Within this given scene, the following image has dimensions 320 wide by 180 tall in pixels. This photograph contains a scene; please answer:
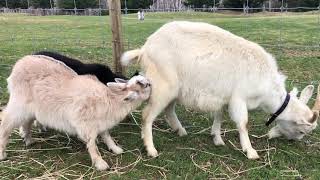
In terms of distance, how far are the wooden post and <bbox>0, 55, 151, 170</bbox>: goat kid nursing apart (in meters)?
1.27

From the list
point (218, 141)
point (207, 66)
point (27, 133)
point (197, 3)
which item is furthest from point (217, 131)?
point (197, 3)

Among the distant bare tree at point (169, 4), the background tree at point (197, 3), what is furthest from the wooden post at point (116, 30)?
the background tree at point (197, 3)

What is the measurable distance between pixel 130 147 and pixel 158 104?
616 millimetres

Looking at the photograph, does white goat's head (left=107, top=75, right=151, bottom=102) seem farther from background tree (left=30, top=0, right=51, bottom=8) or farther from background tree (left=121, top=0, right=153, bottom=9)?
background tree (left=121, top=0, right=153, bottom=9)

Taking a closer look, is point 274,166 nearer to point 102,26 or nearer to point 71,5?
point 102,26

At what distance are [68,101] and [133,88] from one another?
27.5 inches

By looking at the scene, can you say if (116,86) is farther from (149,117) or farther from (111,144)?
(111,144)

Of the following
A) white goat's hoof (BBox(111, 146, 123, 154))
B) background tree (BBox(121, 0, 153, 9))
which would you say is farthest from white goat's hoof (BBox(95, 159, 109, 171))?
background tree (BBox(121, 0, 153, 9))

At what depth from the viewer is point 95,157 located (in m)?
4.98

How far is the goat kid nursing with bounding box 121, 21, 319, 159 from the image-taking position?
5.39m

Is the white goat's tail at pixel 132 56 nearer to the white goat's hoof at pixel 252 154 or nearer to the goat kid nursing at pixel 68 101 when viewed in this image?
the goat kid nursing at pixel 68 101

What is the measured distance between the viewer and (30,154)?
212 inches

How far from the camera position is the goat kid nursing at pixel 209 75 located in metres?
5.39

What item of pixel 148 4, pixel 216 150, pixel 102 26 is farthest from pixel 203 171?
pixel 148 4
